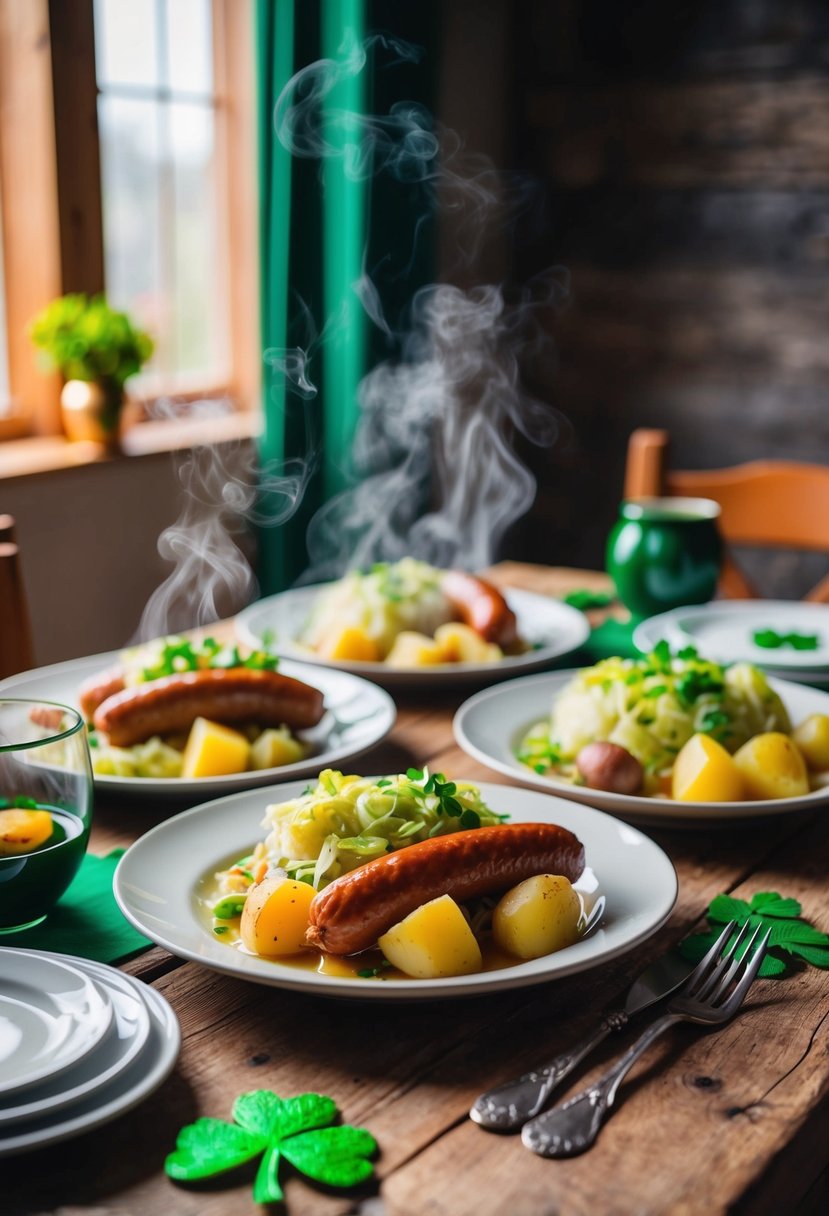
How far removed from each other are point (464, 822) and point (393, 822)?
0.20ft

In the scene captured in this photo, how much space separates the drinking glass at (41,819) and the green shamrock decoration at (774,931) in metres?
0.53

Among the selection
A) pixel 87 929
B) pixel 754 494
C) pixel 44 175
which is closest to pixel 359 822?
pixel 87 929

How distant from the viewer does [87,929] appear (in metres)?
1.09

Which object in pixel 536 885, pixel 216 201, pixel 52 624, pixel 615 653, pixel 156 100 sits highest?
pixel 156 100

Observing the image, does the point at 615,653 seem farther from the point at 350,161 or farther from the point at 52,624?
the point at 350,161

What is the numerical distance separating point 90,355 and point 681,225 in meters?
2.30

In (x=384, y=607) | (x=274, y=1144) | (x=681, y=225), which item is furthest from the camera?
(x=681, y=225)

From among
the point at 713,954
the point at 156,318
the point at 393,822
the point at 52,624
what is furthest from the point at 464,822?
the point at 156,318

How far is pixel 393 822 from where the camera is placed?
1.04 meters

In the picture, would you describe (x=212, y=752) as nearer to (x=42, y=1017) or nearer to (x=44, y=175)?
(x=42, y=1017)

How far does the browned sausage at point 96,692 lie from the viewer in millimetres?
1510

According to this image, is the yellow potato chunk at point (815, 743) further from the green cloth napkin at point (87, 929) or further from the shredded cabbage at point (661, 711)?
the green cloth napkin at point (87, 929)

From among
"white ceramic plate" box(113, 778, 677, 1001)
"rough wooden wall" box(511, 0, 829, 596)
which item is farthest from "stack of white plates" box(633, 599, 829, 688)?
"rough wooden wall" box(511, 0, 829, 596)

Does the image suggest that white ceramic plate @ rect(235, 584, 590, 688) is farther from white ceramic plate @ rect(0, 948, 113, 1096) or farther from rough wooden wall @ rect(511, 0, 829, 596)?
rough wooden wall @ rect(511, 0, 829, 596)
